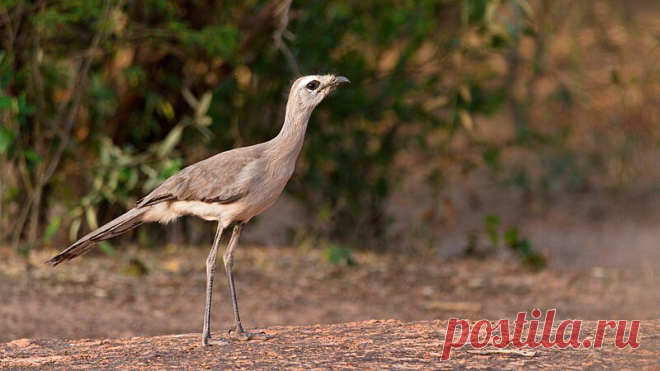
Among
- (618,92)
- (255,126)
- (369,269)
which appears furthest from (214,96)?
(618,92)

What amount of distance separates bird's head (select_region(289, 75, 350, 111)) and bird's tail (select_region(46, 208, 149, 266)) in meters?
1.06

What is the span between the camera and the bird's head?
529cm

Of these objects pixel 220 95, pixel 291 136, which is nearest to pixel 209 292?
pixel 291 136

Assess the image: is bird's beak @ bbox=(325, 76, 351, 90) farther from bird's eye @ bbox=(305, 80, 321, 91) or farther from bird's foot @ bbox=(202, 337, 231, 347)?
bird's foot @ bbox=(202, 337, 231, 347)

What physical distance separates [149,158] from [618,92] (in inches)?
329

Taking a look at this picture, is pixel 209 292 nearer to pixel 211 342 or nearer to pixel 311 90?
pixel 211 342

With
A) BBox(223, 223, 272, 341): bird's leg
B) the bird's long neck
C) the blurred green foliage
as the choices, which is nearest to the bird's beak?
the bird's long neck

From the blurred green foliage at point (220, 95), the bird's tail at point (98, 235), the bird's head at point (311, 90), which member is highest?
the blurred green foliage at point (220, 95)

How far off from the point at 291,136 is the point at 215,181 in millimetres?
475

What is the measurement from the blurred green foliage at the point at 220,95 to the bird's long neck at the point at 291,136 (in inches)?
112

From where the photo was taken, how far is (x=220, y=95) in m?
9.92

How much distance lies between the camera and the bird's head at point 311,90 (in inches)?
208

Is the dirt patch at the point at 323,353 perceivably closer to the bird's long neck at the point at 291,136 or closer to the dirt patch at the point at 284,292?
the bird's long neck at the point at 291,136

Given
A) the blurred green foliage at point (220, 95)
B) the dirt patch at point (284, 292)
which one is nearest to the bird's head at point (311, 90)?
the dirt patch at point (284, 292)
